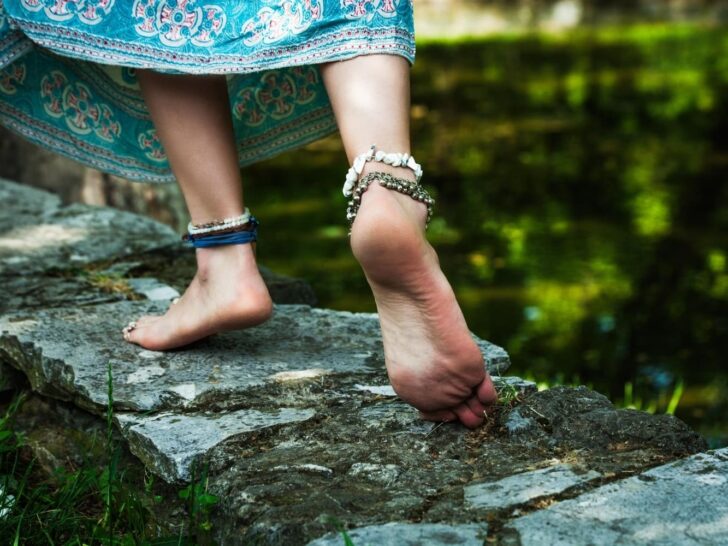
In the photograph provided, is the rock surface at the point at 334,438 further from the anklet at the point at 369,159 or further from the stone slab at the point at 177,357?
the anklet at the point at 369,159

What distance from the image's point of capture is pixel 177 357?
6.13 ft

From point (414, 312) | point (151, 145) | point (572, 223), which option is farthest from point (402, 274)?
point (572, 223)

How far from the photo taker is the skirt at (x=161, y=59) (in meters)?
1.56

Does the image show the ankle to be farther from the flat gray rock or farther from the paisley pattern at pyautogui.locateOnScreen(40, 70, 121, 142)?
the flat gray rock

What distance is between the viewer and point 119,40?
167 cm

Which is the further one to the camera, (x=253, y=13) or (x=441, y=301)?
(x=253, y=13)

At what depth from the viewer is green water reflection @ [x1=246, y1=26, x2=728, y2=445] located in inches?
125

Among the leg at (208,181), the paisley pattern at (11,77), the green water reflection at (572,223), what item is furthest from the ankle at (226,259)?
the green water reflection at (572,223)

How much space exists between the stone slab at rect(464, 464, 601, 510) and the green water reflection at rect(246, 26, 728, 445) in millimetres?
1335

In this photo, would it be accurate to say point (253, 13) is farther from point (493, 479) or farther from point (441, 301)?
point (493, 479)

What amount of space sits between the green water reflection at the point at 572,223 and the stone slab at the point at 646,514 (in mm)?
1358

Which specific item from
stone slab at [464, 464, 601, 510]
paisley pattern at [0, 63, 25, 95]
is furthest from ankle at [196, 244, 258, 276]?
stone slab at [464, 464, 601, 510]

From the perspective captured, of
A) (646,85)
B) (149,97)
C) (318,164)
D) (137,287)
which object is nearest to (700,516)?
(149,97)

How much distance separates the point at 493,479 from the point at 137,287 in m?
1.17
